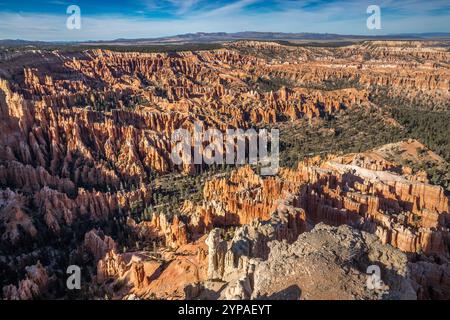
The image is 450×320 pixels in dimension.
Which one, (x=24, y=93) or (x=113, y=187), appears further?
(x=24, y=93)

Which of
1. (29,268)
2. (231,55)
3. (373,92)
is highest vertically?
(231,55)

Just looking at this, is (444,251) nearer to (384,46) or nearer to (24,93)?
(24,93)

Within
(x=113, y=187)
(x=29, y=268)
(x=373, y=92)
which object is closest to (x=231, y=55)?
(x=373, y=92)

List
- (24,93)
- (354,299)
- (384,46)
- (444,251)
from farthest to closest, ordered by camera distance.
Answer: (384,46) < (24,93) < (444,251) < (354,299)

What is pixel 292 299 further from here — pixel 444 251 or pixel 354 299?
pixel 444 251

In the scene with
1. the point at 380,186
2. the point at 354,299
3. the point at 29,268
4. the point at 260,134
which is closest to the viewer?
the point at 354,299

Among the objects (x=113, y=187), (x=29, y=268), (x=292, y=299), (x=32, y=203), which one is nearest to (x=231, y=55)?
(x=113, y=187)

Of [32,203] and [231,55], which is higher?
[231,55]
